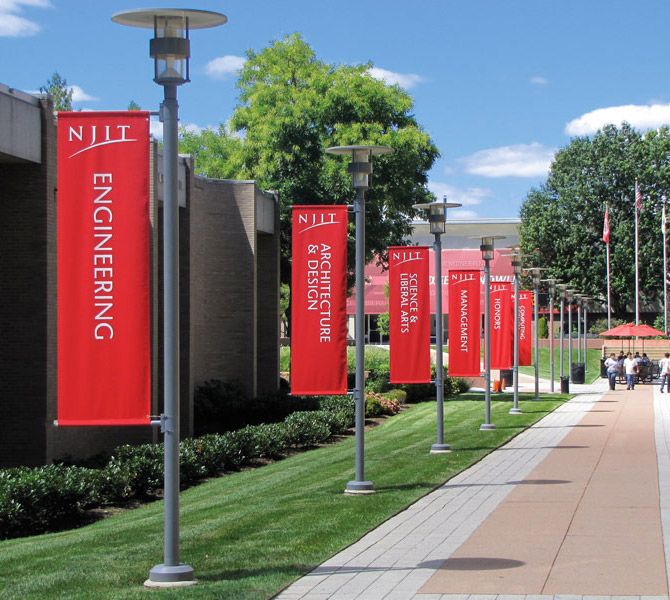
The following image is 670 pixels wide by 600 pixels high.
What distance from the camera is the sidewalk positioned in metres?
8.80

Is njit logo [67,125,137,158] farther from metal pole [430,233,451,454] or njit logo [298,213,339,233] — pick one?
metal pole [430,233,451,454]

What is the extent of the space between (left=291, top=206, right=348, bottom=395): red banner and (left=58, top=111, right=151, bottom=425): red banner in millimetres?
7263

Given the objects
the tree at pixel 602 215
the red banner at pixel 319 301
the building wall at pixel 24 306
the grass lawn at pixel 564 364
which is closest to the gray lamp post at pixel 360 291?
the red banner at pixel 319 301

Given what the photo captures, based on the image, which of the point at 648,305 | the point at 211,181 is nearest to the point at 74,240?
the point at 211,181

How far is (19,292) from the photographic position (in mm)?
18844

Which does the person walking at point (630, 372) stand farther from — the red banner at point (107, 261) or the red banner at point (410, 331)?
the red banner at point (107, 261)

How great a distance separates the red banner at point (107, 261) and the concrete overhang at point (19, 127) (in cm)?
855

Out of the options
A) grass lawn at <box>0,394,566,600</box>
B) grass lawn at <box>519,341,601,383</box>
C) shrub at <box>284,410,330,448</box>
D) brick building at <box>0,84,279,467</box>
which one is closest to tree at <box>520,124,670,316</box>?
grass lawn at <box>519,341,601,383</box>

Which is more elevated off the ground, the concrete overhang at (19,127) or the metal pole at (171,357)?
the concrete overhang at (19,127)

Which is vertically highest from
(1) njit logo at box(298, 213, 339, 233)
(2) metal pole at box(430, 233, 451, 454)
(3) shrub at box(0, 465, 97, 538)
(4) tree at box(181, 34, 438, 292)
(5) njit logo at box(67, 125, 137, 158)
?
(4) tree at box(181, 34, 438, 292)

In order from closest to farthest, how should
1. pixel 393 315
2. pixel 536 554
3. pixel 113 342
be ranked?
pixel 113 342 → pixel 536 554 → pixel 393 315

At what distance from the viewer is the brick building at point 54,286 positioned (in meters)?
18.7

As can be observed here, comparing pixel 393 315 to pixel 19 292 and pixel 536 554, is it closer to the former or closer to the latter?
pixel 19 292

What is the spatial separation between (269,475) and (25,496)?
220 inches
